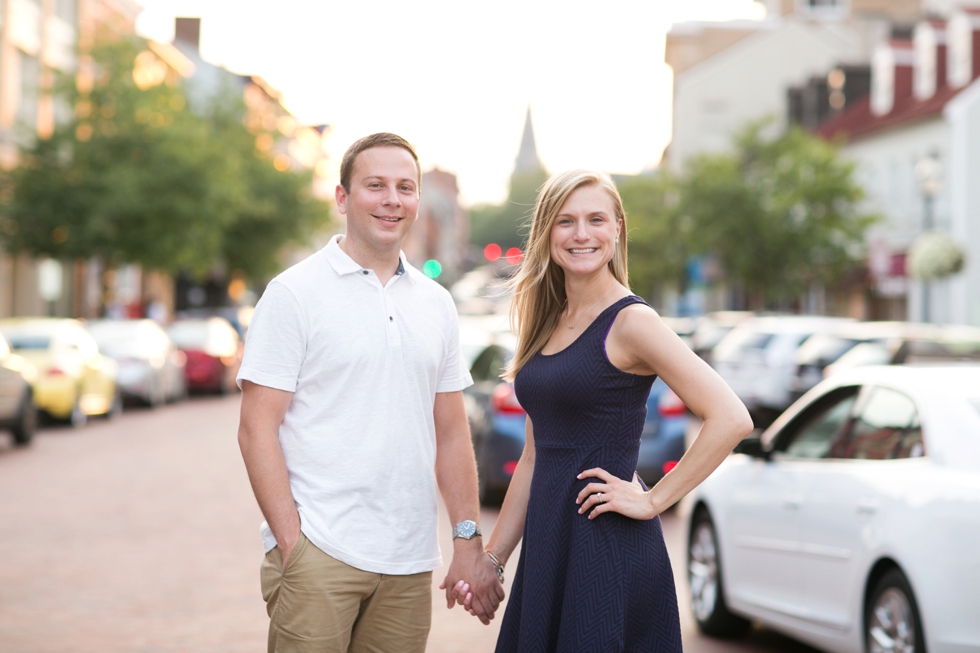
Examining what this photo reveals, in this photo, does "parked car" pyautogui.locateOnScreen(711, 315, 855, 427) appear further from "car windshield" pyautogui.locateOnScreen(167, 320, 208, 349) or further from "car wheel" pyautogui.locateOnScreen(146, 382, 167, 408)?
"car windshield" pyautogui.locateOnScreen(167, 320, 208, 349)

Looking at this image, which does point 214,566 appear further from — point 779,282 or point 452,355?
point 779,282

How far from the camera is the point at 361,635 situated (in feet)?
12.1

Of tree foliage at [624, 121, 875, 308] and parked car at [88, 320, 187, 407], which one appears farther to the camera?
tree foliage at [624, 121, 875, 308]

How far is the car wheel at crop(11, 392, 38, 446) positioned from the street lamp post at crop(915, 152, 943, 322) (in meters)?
18.8

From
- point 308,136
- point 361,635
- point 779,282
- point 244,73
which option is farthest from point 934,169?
point 308,136

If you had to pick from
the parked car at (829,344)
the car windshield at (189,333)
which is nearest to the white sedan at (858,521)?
the parked car at (829,344)

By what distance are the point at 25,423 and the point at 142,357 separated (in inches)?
293

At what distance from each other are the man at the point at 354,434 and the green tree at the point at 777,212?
35.1 metres

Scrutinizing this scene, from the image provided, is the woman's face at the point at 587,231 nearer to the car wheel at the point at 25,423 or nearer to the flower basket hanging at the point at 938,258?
the car wheel at the point at 25,423

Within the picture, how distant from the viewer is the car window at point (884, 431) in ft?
18.8

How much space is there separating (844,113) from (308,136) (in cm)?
5252

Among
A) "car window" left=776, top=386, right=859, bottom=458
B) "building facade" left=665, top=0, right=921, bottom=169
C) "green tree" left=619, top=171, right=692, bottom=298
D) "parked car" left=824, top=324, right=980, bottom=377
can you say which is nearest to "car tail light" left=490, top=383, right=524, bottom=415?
"parked car" left=824, top=324, right=980, bottom=377

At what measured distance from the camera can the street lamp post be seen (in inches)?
1089

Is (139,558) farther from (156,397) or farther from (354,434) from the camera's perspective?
(156,397)
